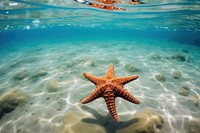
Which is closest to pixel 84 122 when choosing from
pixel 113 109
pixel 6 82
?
pixel 113 109

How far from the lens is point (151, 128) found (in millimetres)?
5246

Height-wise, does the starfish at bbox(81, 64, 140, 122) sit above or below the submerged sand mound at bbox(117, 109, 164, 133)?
above

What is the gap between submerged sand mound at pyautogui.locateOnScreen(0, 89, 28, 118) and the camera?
7.13m

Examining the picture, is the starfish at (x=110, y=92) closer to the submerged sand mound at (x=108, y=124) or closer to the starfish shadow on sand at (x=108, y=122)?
the submerged sand mound at (x=108, y=124)

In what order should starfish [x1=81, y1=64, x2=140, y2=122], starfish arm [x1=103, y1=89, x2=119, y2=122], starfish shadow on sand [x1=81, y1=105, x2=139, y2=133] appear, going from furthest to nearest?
1. starfish shadow on sand [x1=81, y1=105, x2=139, y2=133]
2. starfish [x1=81, y1=64, x2=140, y2=122]
3. starfish arm [x1=103, y1=89, x2=119, y2=122]

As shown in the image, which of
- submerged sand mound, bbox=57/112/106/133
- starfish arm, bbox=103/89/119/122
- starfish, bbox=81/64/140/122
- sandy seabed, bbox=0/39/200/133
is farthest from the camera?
sandy seabed, bbox=0/39/200/133

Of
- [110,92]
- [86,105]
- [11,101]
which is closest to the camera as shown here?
[110,92]

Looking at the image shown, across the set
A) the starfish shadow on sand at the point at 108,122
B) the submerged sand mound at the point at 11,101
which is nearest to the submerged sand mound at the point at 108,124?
the starfish shadow on sand at the point at 108,122

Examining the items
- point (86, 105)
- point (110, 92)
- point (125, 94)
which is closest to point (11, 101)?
point (86, 105)

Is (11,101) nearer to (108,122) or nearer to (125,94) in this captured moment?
(108,122)

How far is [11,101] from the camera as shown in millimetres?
7359

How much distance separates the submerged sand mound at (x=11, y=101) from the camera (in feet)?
23.4

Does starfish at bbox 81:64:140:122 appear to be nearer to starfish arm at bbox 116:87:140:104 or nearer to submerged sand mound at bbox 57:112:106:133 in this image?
starfish arm at bbox 116:87:140:104

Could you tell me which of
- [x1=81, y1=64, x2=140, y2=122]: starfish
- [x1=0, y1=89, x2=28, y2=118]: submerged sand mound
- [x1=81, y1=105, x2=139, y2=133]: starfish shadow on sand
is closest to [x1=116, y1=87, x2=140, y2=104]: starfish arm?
[x1=81, y1=64, x2=140, y2=122]: starfish
